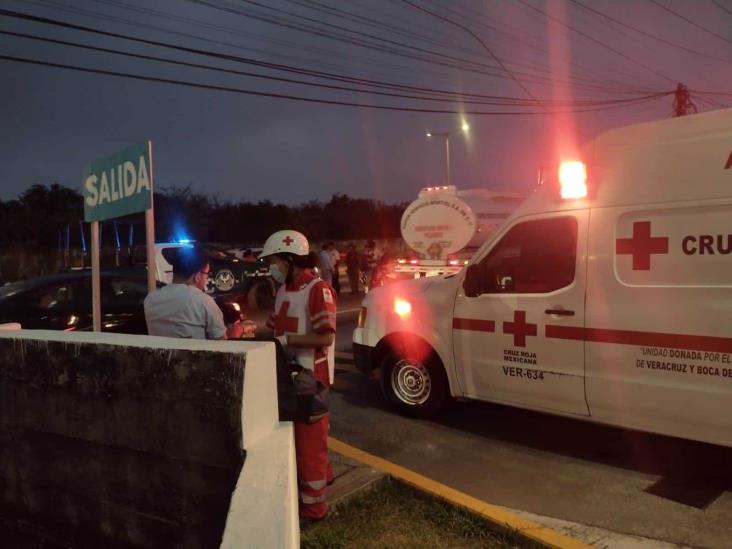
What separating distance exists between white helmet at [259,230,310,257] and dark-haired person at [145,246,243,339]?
41 centimetres

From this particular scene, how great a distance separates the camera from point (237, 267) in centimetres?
1484

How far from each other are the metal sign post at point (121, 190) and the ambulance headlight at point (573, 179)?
288cm

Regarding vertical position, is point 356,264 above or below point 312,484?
above

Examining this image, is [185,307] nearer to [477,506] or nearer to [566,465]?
[477,506]

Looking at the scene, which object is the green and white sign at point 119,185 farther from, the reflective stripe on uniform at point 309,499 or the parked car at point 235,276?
the parked car at point 235,276

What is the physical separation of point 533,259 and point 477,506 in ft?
6.23

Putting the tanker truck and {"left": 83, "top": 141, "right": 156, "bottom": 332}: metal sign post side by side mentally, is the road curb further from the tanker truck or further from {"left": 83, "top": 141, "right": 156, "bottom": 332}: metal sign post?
the tanker truck

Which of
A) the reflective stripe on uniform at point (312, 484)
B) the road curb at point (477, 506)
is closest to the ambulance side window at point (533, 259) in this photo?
the road curb at point (477, 506)

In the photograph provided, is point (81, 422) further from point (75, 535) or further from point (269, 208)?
point (269, 208)

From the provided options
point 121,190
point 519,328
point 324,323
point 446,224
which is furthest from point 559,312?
point 446,224

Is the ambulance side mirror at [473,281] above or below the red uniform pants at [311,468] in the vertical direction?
above

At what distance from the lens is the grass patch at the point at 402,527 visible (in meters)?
3.41

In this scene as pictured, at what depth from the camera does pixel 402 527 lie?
360 centimetres

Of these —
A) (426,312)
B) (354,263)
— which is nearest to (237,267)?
(354,263)
